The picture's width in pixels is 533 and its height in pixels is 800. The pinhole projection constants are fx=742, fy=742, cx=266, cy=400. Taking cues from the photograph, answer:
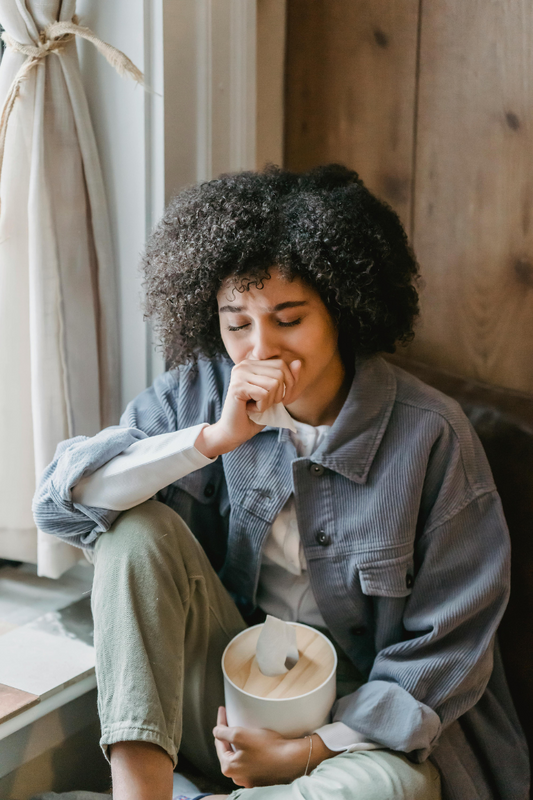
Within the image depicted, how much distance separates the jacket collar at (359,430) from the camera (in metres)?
1.12

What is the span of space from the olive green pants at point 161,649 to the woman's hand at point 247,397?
124 millimetres

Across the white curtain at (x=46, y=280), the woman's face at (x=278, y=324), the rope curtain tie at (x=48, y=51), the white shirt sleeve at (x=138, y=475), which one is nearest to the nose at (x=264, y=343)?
the woman's face at (x=278, y=324)

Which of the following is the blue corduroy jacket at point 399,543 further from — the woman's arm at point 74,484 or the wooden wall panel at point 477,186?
A: the wooden wall panel at point 477,186

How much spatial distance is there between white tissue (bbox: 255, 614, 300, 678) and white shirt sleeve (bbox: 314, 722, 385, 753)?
109mm

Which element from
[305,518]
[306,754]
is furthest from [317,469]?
[306,754]

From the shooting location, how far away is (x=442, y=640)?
108 centimetres

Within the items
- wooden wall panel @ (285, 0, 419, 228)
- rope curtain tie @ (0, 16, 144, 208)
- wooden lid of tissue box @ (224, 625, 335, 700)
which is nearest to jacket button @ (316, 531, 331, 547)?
wooden lid of tissue box @ (224, 625, 335, 700)

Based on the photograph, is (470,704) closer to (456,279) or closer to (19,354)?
(456,279)

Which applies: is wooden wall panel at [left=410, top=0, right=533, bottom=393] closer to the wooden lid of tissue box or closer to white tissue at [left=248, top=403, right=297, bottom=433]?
white tissue at [left=248, top=403, right=297, bottom=433]

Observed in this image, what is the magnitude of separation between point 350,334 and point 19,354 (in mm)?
572

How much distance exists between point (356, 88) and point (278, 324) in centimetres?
67

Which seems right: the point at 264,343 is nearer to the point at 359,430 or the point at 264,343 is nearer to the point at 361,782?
the point at 359,430

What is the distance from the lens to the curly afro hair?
3.41 ft

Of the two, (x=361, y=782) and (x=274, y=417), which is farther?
(x=274, y=417)
